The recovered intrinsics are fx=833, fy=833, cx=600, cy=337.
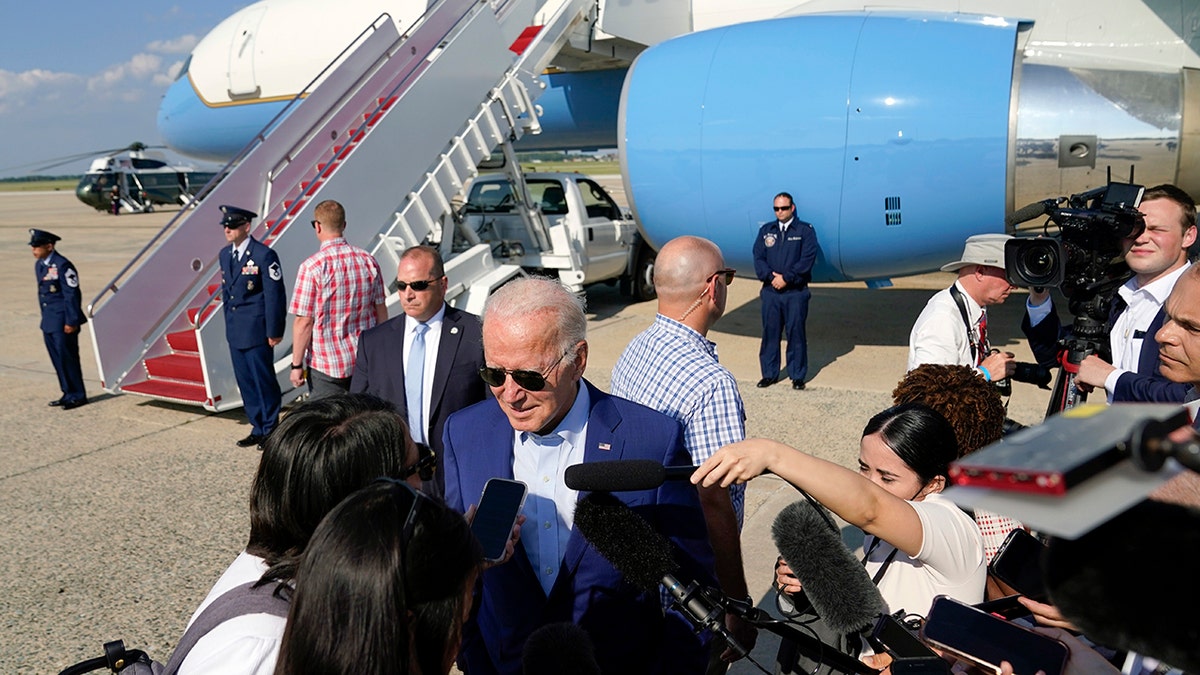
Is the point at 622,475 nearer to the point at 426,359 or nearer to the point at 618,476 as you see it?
the point at 618,476

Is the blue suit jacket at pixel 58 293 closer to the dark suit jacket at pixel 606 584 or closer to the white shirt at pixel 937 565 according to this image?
the dark suit jacket at pixel 606 584

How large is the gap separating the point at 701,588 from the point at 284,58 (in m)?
13.9

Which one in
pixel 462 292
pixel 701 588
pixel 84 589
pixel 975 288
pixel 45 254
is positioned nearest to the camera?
pixel 701 588

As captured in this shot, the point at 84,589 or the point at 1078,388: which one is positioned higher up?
the point at 1078,388

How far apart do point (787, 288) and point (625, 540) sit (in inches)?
256

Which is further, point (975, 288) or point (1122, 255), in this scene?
point (975, 288)

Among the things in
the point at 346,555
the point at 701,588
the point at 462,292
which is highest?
the point at 346,555

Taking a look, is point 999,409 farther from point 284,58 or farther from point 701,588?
point 284,58

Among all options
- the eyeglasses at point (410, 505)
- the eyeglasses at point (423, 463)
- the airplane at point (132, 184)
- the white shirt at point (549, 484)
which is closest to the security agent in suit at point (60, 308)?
the eyeglasses at point (423, 463)

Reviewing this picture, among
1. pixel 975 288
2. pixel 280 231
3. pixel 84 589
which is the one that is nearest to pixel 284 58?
pixel 280 231

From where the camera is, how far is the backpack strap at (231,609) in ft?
5.10

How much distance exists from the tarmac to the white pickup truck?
0.76 metres

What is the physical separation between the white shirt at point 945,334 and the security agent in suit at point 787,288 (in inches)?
149

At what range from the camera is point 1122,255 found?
3.62 metres
